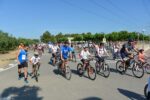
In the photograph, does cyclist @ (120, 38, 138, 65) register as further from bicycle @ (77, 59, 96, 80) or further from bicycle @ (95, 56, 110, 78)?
bicycle @ (77, 59, 96, 80)

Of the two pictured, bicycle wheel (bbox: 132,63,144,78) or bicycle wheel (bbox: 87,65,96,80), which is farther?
bicycle wheel (bbox: 132,63,144,78)

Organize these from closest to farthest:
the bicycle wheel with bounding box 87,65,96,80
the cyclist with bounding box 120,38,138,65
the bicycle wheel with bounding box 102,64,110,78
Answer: the bicycle wheel with bounding box 87,65,96,80
the bicycle wheel with bounding box 102,64,110,78
the cyclist with bounding box 120,38,138,65

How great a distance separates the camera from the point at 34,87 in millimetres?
12422

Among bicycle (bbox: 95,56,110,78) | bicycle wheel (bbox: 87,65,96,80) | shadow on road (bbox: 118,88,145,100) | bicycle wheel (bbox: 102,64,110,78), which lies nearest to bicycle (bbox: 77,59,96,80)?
bicycle wheel (bbox: 87,65,96,80)

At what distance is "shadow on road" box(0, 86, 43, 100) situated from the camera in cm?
1024

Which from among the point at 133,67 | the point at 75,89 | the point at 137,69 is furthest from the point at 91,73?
the point at 75,89

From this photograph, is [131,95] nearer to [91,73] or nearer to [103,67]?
[91,73]

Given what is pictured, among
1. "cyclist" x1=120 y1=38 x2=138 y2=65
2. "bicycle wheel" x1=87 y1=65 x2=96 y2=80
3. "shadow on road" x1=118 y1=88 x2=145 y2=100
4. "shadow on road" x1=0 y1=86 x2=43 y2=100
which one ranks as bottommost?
"shadow on road" x1=0 y1=86 x2=43 y2=100

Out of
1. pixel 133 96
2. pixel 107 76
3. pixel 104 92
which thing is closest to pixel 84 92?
pixel 104 92

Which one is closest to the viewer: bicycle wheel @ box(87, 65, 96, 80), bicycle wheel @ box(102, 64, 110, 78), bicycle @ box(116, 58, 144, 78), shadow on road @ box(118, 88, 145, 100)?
shadow on road @ box(118, 88, 145, 100)

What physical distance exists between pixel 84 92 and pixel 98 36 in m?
98.0

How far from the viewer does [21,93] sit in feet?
36.7

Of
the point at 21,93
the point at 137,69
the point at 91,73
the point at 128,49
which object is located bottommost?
the point at 21,93

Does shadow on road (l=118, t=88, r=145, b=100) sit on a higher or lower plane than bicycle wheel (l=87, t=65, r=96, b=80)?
lower
